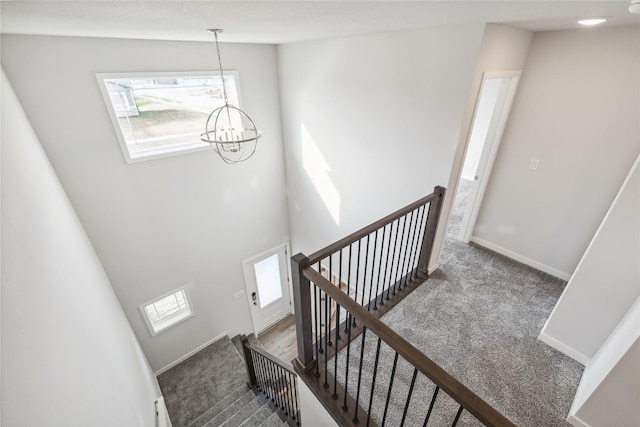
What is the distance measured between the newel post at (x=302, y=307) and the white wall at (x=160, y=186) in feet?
10.1

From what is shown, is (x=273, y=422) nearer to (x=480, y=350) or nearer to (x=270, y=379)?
(x=270, y=379)

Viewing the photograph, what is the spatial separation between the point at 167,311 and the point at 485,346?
4649mm

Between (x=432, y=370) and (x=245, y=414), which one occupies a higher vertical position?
(x=432, y=370)

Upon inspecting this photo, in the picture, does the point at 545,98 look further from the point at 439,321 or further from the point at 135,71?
the point at 135,71

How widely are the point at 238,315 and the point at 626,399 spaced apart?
5.28m

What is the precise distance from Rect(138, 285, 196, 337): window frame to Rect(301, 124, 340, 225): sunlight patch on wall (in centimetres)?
272

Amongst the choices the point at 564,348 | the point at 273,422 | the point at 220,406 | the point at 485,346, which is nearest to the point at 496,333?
the point at 485,346

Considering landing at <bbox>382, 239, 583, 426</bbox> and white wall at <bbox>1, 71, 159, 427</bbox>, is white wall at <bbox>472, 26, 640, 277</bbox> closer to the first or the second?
landing at <bbox>382, 239, 583, 426</bbox>

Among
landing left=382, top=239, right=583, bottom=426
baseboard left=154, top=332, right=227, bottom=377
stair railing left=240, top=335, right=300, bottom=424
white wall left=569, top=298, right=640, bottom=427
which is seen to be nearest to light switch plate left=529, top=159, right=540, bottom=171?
landing left=382, top=239, right=583, bottom=426

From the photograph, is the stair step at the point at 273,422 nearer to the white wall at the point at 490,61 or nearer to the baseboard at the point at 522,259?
the white wall at the point at 490,61

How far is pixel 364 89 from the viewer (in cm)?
331

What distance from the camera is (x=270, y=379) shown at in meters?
3.69

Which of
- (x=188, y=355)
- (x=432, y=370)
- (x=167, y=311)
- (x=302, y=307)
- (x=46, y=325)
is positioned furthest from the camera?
(x=188, y=355)

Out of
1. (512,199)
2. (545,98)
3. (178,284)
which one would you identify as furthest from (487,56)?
(178,284)
